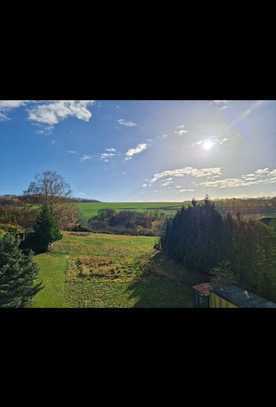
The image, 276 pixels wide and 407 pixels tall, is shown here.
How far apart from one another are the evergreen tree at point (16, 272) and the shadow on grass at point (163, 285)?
80cm

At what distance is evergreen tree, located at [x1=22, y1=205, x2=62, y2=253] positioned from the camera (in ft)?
7.27

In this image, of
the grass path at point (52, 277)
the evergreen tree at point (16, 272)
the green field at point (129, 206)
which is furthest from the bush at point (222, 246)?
the evergreen tree at point (16, 272)

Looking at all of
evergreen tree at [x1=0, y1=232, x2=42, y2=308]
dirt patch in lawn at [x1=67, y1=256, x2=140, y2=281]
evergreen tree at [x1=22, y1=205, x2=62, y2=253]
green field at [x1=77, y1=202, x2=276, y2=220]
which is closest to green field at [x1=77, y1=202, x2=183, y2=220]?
green field at [x1=77, y1=202, x2=276, y2=220]

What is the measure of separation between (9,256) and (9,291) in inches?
10.8

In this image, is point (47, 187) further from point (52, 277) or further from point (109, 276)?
point (109, 276)

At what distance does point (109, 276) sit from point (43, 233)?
657mm

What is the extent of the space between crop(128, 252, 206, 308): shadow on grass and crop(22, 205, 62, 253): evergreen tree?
774 millimetres

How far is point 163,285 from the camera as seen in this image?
2225 mm

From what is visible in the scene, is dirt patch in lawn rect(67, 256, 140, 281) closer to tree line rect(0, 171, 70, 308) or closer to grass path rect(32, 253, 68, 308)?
grass path rect(32, 253, 68, 308)

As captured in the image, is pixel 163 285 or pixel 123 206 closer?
pixel 163 285

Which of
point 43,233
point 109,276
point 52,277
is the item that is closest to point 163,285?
point 109,276

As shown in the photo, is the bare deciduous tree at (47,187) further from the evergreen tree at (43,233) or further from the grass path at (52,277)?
the grass path at (52,277)
